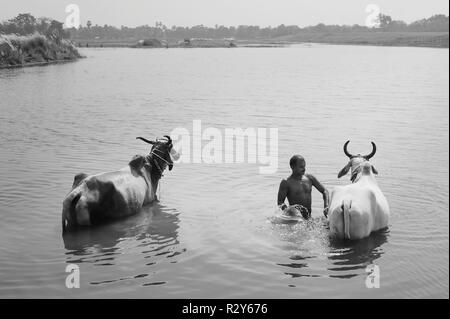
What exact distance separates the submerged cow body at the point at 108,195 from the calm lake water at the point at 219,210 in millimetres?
189

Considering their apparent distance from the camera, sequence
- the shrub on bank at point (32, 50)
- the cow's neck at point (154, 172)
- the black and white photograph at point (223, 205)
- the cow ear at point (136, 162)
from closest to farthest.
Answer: the black and white photograph at point (223, 205) < the cow ear at point (136, 162) < the cow's neck at point (154, 172) < the shrub on bank at point (32, 50)

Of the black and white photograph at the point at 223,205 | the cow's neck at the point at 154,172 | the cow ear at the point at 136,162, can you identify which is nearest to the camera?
the black and white photograph at the point at 223,205

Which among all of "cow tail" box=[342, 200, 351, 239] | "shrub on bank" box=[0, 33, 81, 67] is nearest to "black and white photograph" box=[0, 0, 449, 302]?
"cow tail" box=[342, 200, 351, 239]

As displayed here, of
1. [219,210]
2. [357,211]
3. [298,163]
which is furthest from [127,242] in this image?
[357,211]

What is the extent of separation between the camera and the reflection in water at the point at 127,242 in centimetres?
841

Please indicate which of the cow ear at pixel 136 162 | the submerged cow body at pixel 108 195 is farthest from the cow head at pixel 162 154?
the cow ear at pixel 136 162

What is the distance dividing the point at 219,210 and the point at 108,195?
200 cm

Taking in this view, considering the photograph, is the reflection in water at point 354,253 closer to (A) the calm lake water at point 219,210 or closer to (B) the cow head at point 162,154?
(A) the calm lake water at point 219,210

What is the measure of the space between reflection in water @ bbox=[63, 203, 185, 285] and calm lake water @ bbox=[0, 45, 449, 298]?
0.03 m

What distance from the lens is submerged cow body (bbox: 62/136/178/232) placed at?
9.23 metres

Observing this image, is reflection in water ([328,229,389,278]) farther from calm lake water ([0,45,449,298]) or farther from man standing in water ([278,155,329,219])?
man standing in water ([278,155,329,219])

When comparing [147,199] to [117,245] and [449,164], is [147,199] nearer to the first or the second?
[117,245]

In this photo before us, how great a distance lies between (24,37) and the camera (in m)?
48.3

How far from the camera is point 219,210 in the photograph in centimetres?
1066
